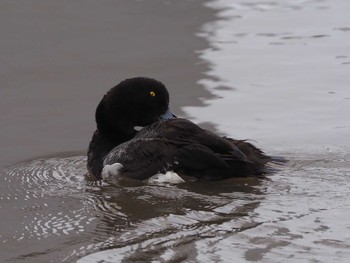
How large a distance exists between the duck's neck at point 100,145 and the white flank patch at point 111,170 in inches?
2.6

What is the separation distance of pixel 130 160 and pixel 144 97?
625 millimetres

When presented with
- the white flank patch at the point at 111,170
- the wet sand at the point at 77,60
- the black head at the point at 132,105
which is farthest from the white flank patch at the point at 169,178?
the wet sand at the point at 77,60

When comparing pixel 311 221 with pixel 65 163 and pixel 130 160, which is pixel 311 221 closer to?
pixel 130 160

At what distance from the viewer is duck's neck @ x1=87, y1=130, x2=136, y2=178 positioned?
7.22 meters

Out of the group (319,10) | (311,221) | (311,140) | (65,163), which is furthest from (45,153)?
(319,10)

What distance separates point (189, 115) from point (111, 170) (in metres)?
1.62

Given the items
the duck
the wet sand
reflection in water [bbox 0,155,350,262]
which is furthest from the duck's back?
the wet sand

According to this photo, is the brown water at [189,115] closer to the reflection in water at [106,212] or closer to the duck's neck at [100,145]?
the reflection in water at [106,212]

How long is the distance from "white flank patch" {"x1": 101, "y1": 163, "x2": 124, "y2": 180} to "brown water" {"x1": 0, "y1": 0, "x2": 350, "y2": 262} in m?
0.11

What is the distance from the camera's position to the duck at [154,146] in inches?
267

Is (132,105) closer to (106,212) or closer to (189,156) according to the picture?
(189,156)

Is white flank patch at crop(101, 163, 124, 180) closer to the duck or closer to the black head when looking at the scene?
the duck

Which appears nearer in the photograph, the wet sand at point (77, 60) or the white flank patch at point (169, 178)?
the white flank patch at point (169, 178)

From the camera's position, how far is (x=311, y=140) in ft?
25.6
